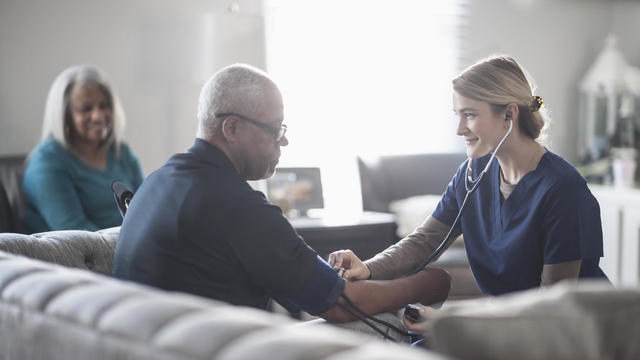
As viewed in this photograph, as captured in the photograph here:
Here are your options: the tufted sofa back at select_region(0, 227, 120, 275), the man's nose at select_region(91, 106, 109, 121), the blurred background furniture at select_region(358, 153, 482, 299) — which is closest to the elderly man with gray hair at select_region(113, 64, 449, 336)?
the tufted sofa back at select_region(0, 227, 120, 275)

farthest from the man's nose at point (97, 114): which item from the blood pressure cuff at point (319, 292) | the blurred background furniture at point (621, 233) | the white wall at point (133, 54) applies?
the blurred background furniture at point (621, 233)

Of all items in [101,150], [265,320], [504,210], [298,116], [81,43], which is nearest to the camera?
[265,320]

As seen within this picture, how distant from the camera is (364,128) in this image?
4.29 metres

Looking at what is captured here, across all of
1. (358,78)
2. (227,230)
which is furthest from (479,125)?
(358,78)

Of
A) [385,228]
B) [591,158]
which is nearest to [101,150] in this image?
[385,228]

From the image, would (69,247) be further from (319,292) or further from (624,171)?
(624,171)

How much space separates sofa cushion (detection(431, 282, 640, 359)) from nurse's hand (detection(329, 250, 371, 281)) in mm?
1047

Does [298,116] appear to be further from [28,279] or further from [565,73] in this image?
[28,279]

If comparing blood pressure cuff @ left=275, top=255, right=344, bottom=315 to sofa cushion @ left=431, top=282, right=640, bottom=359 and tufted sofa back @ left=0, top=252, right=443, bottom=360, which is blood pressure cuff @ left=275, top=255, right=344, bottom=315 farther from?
sofa cushion @ left=431, top=282, right=640, bottom=359

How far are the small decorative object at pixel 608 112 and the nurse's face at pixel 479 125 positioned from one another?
3.00 meters

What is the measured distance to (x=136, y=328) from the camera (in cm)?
84

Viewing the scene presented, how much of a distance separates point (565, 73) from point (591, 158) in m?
0.65

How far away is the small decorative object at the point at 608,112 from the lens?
15.5ft

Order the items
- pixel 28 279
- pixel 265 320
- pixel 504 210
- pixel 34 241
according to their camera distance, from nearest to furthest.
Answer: pixel 265 320 → pixel 28 279 → pixel 34 241 → pixel 504 210
